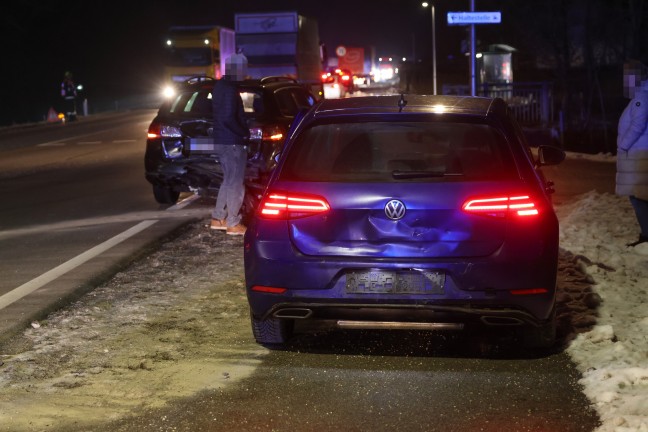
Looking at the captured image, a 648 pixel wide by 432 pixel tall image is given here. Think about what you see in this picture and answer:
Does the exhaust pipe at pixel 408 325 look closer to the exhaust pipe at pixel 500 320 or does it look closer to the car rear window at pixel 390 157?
the exhaust pipe at pixel 500 320

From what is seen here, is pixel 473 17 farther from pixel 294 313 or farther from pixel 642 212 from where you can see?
pixel 294 313

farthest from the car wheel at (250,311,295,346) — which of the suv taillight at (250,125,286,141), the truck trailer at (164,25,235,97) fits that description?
the truck trailer at (164,25,235,97)

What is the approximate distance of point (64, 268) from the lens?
876 cm

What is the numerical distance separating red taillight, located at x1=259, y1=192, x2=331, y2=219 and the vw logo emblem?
338 mm

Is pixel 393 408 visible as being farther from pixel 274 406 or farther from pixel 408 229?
pixel 408 229

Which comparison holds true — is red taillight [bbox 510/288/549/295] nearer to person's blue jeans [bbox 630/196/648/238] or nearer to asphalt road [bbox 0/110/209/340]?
asphalt road [bbox 0/110/209/340]

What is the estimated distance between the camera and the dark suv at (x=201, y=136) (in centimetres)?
1172

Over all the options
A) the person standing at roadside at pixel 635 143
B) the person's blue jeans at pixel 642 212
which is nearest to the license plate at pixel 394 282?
the person standing at roadside at pixel 635 143

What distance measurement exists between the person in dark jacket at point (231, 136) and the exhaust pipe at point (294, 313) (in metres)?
4.76

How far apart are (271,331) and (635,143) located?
4.55 meters

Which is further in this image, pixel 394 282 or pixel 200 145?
pixel 200 145

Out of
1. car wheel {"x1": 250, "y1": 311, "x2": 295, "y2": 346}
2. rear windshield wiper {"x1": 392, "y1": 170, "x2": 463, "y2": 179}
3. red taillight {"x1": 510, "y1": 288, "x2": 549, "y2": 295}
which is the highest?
rear windshield wiper {"x1": 392, "y1": 170, "x2": 463, "y2": 179}

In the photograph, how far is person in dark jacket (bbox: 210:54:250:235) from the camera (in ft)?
33.3

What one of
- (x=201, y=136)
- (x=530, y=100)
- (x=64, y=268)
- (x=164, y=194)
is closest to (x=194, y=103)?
(x=201, y=136)
